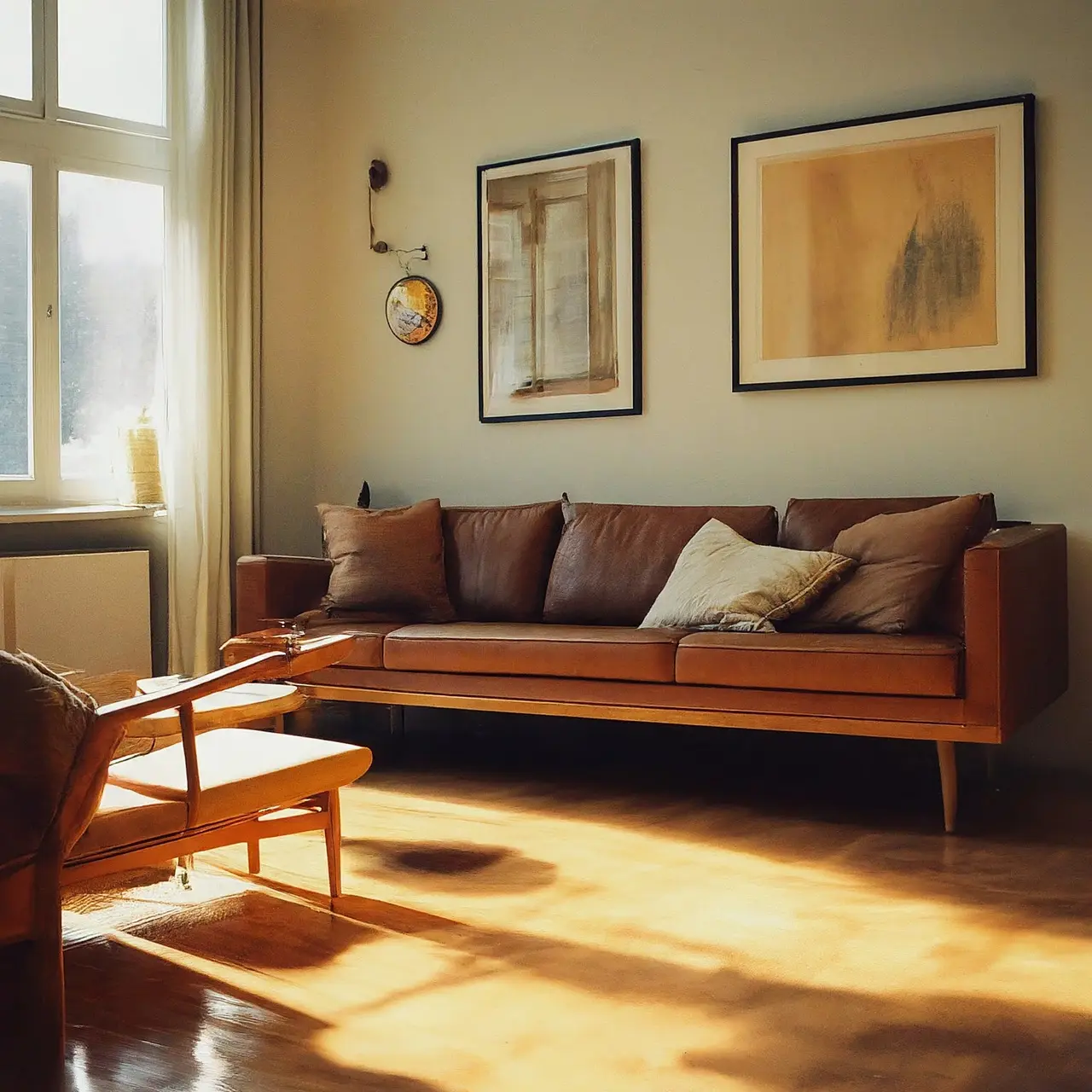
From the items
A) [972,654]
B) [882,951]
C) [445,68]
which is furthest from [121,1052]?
[445,68]

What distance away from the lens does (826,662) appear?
11.6 ft

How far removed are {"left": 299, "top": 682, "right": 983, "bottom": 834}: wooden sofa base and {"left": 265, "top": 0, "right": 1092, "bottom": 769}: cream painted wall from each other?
0.97 m

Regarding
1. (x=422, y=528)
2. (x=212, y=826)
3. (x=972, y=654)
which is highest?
(x=422, y=528)

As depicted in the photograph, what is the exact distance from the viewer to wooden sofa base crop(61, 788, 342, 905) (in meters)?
2.37

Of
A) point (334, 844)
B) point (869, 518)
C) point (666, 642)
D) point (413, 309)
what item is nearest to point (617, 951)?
point (334, 844)

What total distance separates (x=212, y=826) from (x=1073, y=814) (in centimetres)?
239

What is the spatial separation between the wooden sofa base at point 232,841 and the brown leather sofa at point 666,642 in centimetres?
101

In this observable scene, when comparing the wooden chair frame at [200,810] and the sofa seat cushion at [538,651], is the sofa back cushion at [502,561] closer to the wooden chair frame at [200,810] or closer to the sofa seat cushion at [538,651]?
the sofa seat cushion at [538,651]

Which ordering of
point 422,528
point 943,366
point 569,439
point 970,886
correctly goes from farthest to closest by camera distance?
point 569,439
point 422,528
point 943,366
point 970,886

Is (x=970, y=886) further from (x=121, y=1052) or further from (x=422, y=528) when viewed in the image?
(x=422, y=528)

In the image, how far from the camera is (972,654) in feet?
11.0

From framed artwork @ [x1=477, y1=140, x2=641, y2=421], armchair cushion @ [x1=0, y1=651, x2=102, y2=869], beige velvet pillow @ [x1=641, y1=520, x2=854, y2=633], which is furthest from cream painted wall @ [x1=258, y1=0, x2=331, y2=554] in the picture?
armchair cushion @ [x1=0, y1=651, x2=102, y2=869]

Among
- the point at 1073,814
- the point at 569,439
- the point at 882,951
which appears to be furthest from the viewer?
the point at 569,439

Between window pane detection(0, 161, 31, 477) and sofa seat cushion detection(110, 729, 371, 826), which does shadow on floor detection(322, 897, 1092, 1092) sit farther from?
window pane detection(0, 161, 31, 477)
